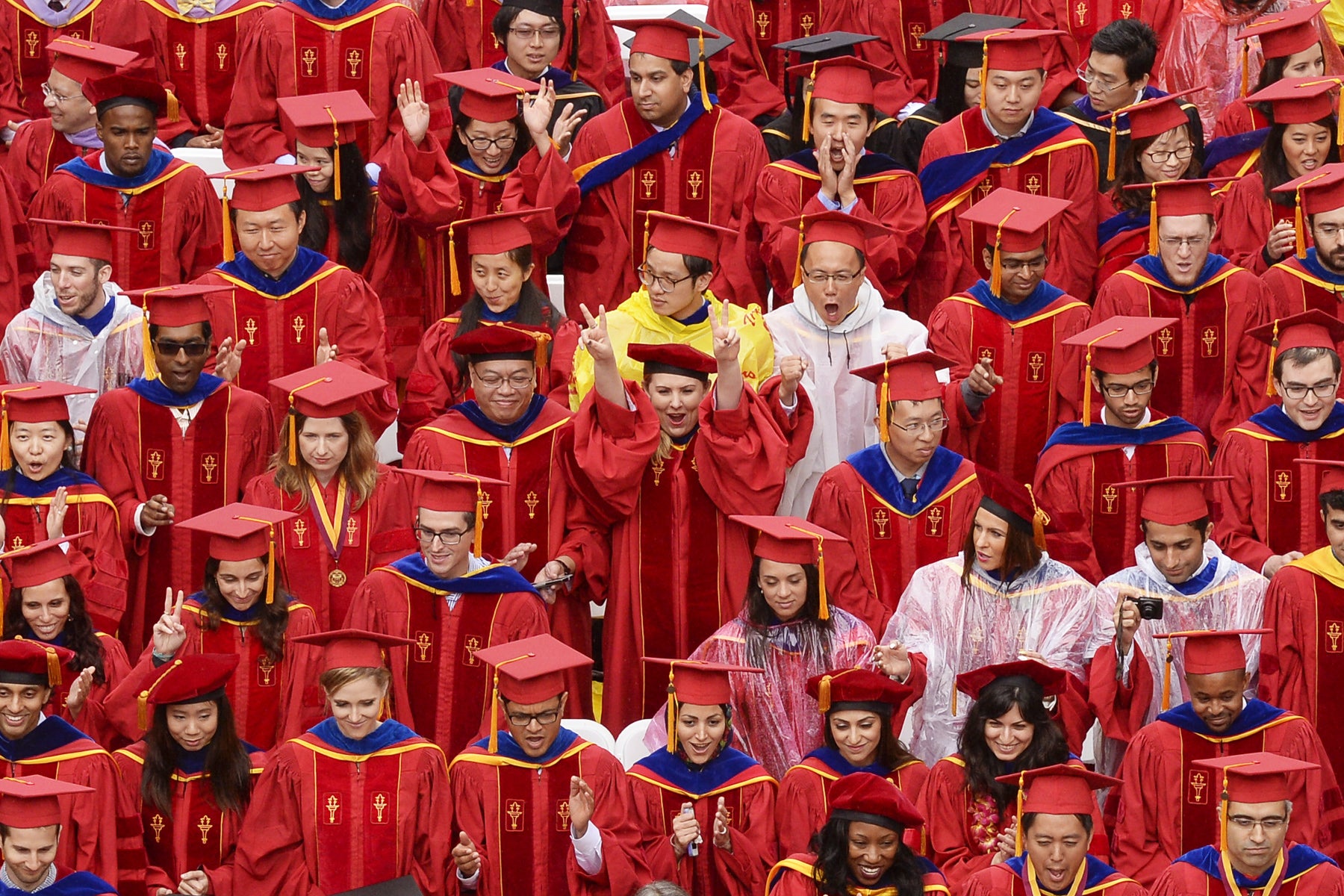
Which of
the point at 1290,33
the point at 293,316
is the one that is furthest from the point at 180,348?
the point at 1290,33

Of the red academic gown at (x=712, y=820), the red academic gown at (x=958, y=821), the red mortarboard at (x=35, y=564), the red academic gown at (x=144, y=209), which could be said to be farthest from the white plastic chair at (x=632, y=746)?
the red academic gown at (x=144, y=209)

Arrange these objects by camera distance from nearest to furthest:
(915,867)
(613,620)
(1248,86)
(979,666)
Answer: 1. (915,867)
2. (979,666)
3. (613,620)
4. (1248,86)

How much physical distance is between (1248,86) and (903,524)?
3136 mm

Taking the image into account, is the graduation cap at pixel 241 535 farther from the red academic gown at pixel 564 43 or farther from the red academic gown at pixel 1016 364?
the red academic gown at pixel 564 43

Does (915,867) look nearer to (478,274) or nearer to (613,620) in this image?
(613,620)

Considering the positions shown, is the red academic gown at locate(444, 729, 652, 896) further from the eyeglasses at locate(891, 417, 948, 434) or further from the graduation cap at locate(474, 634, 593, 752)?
the eyeglasses at locate(891, 417, 948, 434)

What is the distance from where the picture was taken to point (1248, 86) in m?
11.1

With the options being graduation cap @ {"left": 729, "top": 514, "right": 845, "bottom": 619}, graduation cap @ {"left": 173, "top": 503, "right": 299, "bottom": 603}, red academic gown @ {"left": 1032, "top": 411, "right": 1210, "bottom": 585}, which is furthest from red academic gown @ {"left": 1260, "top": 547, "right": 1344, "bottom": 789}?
graduation cap @ {"left": 173, "top": 503, "right": 299, "bottom": 603}

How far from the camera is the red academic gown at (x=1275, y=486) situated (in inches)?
359

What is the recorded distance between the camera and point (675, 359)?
29.2 feet

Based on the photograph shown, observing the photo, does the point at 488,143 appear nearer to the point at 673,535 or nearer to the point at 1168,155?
the point at 673,535

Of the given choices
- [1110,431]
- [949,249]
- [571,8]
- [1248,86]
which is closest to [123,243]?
[571,8]

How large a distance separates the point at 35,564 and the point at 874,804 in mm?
2731

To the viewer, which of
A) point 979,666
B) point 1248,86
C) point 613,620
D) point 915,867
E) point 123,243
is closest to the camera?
point 915,867
